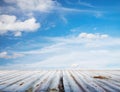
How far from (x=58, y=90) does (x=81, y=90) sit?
5.24ft

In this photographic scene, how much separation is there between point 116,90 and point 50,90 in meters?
4.61

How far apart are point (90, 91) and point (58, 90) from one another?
7.40 ft

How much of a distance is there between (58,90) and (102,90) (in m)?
3.05

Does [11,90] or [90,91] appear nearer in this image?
[90,91]

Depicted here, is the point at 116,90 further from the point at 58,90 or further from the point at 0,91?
the point at 0,91

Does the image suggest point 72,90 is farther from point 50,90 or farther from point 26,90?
point 26,90

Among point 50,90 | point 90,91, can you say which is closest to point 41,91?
point 50,90

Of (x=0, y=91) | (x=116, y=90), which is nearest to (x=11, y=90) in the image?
(x=0, y=91)

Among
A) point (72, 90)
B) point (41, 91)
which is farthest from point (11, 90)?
point (72, 90)

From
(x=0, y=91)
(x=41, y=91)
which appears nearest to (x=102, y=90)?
(x=41, y=91)

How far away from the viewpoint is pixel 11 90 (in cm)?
1836

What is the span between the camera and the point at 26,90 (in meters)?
18.2

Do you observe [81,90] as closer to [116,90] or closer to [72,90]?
[72,90]

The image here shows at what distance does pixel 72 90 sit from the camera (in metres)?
17.8
